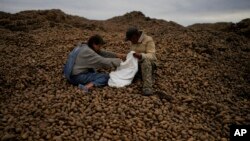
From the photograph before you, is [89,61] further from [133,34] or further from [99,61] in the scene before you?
[133,34]

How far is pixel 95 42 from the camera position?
5.69 m

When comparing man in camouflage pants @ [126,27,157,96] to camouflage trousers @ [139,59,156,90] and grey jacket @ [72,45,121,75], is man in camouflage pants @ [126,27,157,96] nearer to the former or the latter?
camouflage trousers @ [139,59,156,90]

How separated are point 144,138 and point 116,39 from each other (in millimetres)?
5697

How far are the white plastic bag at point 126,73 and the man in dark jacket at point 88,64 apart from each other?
15 cm

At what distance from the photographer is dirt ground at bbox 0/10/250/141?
4.41 metres

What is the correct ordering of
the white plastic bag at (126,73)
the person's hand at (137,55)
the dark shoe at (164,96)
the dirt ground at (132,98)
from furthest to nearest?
the white plastic bag at (126,73), the person's hand at (137,55), the dark shoe at (164,96), the dirt ground at (132,98)

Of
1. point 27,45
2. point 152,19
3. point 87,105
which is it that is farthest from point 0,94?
point 152,19

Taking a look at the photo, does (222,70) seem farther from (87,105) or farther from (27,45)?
(27,45)

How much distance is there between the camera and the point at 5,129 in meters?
4.23

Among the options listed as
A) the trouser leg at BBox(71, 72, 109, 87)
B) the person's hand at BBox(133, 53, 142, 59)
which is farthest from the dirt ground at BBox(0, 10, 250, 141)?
the person's hand at BBox(133, 53, 142, 59)

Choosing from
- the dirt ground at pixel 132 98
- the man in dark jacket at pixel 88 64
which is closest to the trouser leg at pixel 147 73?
the dirt ground at pixel 132 98

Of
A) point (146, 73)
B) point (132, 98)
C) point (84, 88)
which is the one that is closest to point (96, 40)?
point (84, 88)

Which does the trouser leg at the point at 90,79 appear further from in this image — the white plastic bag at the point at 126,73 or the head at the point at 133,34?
the head at the point at 133,34

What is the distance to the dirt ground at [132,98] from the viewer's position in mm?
4410
